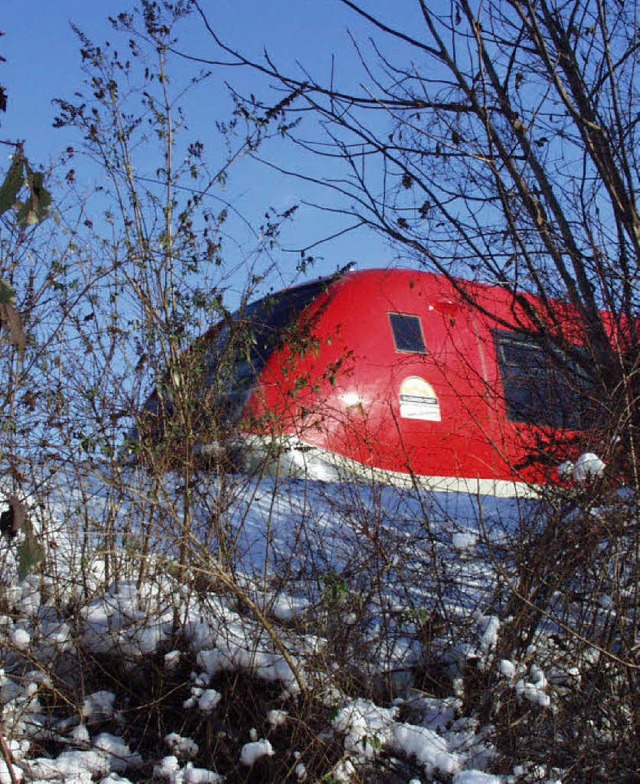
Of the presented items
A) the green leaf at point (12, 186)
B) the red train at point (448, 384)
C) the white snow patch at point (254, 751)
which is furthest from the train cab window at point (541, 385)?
the green leaf at point (12, 186)

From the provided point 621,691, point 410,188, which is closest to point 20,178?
point 410,188

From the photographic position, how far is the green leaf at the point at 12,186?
124 centimetres

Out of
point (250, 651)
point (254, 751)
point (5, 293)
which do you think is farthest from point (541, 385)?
point (5, 293)

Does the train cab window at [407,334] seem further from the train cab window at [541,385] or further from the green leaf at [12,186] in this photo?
the green leaf at [12,186]

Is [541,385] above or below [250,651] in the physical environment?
above

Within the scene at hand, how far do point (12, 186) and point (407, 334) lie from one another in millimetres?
7673

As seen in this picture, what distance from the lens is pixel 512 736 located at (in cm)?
306

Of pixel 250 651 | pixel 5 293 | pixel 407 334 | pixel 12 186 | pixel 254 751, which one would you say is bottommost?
pixel 254 751

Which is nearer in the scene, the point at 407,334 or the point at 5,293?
the point at 5,293

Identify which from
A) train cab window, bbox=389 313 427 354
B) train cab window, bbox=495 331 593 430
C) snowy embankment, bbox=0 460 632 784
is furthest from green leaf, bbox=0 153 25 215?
train cab window, bbox=389 313 427 354

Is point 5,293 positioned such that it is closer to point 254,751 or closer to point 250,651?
point 254,751

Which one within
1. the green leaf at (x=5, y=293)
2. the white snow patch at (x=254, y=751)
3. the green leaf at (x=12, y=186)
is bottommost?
the white snow patch at (x=254, y=751)

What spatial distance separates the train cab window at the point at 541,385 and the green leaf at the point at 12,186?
3.00 metres

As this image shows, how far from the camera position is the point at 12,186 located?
1254 mm
